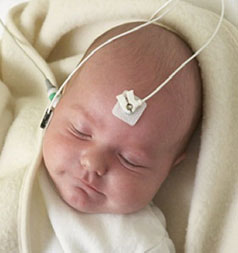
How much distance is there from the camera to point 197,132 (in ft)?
4.09

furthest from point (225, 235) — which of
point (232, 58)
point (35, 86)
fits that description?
point (35, 86)

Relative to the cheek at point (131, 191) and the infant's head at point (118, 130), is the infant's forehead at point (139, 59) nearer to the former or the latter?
the infant's head at point (118, 130)

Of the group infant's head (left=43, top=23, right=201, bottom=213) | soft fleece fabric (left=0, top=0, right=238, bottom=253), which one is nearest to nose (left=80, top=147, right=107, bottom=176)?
infant's head (left=43, top=23, right=201, bottom=213)

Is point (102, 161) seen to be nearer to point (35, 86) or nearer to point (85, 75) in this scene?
point (85, 75)

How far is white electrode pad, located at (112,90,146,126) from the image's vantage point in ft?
3.39

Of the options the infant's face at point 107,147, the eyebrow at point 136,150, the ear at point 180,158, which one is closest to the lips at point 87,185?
the infant's face at point 107,147

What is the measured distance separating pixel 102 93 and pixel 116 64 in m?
0.07

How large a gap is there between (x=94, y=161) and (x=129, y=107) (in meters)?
0.13

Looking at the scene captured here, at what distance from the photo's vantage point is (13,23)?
1387 millimetres

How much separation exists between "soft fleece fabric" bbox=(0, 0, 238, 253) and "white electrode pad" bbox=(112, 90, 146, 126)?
0.67ft

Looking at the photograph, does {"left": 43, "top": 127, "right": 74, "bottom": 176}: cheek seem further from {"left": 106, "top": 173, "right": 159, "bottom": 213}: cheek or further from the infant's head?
{"left": 106, "top": 173, "right": 159, "bottom": 213}: cheek

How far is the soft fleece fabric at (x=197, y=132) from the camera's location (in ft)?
3.81

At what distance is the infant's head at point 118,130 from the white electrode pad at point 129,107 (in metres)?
0.01

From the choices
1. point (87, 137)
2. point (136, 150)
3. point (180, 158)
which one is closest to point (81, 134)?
point (87, 137)
